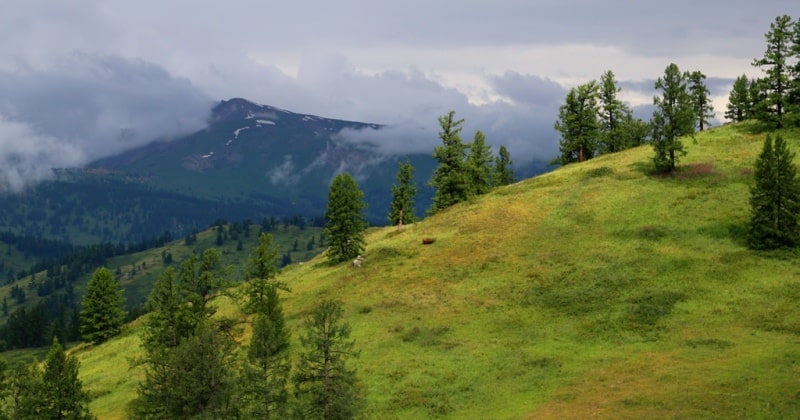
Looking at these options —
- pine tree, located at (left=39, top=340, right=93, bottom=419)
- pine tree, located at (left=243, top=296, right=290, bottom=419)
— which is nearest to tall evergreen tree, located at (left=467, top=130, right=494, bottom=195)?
pine tree, located at (left=243, top=296, right=290, bottom=419)

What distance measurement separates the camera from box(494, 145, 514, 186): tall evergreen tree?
5236 inches

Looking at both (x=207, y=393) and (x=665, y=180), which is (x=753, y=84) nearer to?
(x=665, y=180)

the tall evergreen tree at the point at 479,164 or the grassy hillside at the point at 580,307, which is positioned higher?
the tall evergreen tree at the point at 479,164

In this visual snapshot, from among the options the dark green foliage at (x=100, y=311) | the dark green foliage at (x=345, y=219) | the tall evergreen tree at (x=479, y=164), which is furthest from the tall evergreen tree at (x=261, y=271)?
the tall evergreen tree at (x=479, y=164)

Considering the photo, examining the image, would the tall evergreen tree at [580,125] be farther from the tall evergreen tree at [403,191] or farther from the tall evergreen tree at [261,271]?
the tall evergreen tree at [261,271]

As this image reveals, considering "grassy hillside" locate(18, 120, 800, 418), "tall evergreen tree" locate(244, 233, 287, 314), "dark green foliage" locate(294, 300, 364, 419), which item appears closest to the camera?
"dark green foliage" locate(294, 300, 364, 419)

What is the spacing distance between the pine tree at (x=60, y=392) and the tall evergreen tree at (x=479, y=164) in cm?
7007

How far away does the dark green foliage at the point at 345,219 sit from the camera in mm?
90225

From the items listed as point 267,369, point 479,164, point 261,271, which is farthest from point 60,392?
point 479,164

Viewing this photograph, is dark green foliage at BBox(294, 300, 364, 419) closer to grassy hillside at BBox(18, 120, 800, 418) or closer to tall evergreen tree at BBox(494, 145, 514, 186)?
grassy hillside at BBox(18, 120, 800, 418)

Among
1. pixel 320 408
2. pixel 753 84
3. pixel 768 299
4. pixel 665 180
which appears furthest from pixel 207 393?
pixel 753 84

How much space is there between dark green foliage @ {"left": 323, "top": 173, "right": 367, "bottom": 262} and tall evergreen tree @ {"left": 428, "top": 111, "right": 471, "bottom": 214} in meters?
14.4

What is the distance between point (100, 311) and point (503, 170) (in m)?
85.7

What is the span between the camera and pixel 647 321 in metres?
51.7
